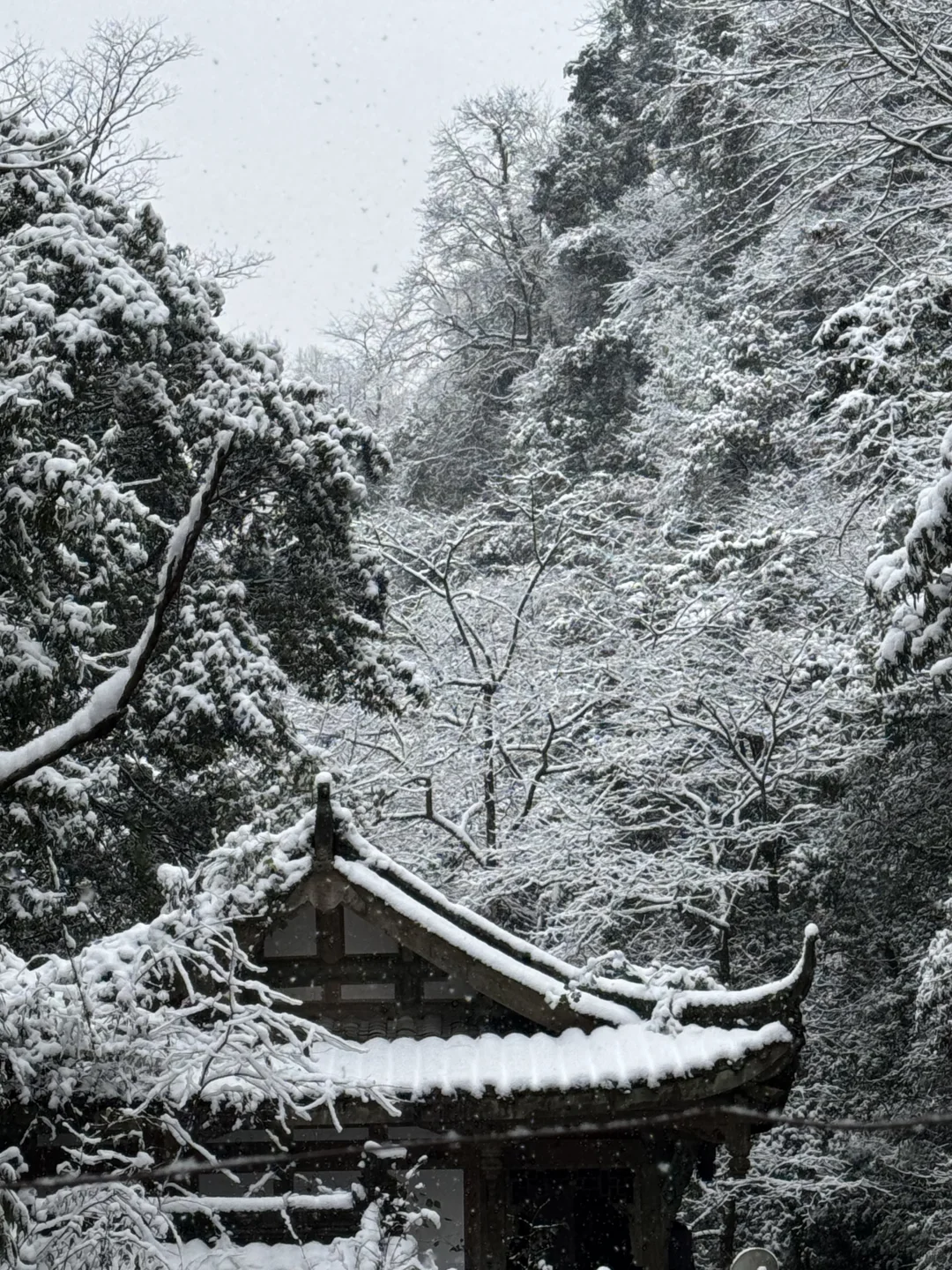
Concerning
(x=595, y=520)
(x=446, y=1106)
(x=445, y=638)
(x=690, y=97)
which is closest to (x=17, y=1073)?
(x=446, y=1106)

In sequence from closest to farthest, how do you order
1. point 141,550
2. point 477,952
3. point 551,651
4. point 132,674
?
point 132,674 < point 477,952 < point 141,550 < point 551,651

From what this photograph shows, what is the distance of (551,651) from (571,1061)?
1087cm

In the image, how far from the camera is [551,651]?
19516mm

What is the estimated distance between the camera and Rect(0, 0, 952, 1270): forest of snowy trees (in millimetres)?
8617

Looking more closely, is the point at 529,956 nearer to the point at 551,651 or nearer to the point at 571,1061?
the point at 571,1061

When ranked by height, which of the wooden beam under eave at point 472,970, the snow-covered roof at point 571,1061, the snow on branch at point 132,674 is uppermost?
the snow on branch at point 132,674

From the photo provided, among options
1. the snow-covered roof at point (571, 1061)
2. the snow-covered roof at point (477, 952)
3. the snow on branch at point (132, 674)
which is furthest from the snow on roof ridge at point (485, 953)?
the snow on branch at point (132, 674)

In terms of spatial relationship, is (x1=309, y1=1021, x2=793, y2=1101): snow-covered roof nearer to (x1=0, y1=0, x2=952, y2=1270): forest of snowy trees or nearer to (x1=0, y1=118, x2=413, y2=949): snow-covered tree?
(x1=0, y1=0, x2=952, y2=1270): forest of snowy trees

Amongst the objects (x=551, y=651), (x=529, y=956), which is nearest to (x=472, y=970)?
(x=529, y=956)

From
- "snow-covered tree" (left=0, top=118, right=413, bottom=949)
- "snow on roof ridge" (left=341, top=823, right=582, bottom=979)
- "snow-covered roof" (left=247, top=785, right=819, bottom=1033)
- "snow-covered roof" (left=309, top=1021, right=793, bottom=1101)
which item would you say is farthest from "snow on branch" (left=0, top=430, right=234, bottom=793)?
"snow-covered tree" (left=0, top=118, right=413, bottom=949)

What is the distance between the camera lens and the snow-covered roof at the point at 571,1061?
876 centimetres

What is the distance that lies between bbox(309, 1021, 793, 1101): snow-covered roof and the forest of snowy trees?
1.99ft

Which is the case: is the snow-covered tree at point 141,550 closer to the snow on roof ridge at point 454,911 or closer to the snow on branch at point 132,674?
the snow on roof ridge at point 454,911

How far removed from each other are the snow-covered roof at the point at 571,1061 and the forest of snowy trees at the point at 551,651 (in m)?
0.61
